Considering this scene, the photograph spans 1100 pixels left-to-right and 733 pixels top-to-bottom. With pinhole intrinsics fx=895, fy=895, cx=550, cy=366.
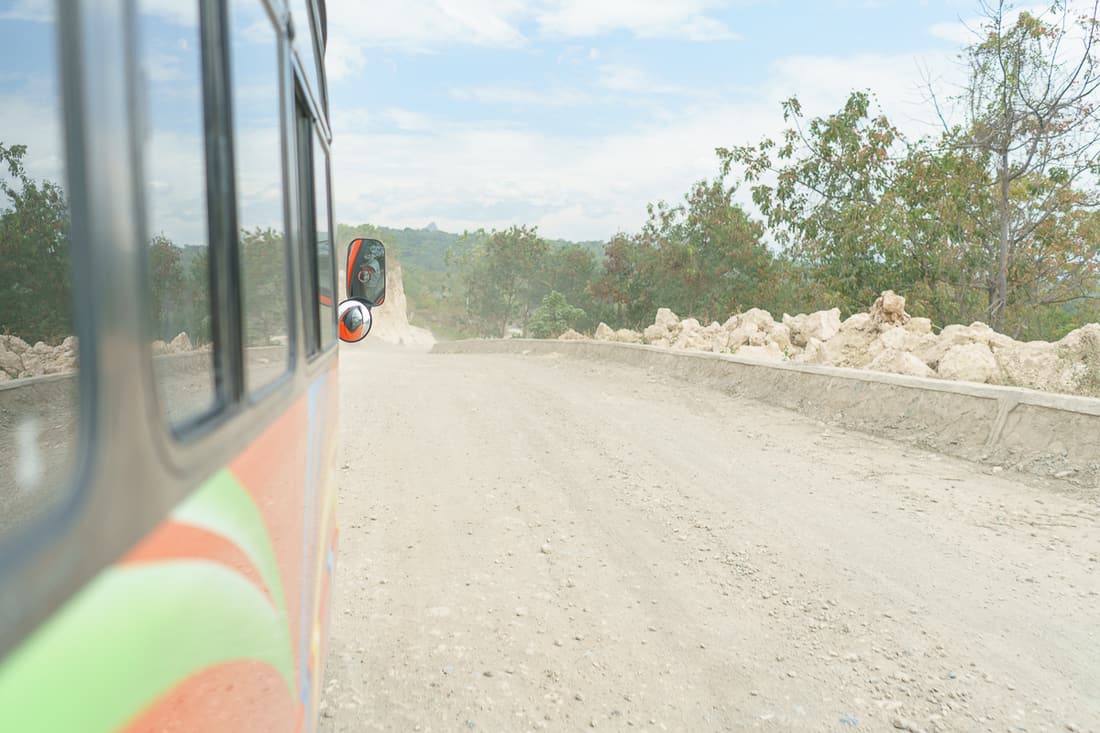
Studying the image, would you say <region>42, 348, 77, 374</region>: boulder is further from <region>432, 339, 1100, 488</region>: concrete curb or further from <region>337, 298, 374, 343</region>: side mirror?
<region>432, 339, 1100, 488</region>: concrete curb

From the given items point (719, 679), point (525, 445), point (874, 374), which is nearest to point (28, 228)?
point (719, 679)

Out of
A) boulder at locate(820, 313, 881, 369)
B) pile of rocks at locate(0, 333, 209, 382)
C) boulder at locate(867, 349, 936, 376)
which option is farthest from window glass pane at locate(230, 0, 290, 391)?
boulder at locate(820, 313, 881, 369)

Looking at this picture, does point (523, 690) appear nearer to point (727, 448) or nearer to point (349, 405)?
point (727, 448)

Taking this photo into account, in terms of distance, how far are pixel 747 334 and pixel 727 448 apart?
8.88 m

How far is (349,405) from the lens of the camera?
38.0 feet

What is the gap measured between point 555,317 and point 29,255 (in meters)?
39.8

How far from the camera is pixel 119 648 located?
842mm

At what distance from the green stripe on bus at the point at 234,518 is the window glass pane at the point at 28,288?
0.27 m

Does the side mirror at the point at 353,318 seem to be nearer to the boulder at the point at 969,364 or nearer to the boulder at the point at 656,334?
the boulder at the point at 969,364

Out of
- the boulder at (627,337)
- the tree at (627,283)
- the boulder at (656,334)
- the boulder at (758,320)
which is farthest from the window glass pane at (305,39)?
the tree at (627,283)

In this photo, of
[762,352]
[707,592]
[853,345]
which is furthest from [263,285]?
[762,352]

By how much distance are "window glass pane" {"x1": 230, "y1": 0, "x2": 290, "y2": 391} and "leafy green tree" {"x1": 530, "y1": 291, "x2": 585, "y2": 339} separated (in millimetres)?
38716

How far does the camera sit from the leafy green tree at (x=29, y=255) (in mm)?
1607

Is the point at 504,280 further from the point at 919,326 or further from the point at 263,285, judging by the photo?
the point at 263,285
